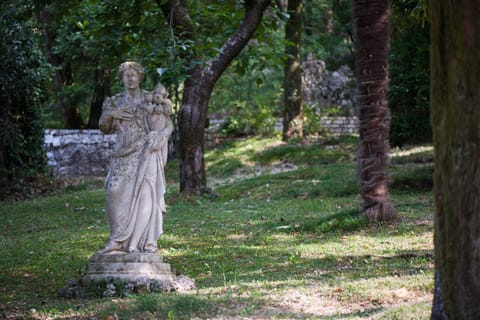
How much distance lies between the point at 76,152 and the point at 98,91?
347 cm

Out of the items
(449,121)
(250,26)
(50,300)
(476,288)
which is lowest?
(50,300)

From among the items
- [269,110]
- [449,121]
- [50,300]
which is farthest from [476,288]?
[269,110]

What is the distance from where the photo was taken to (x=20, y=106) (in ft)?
74.3

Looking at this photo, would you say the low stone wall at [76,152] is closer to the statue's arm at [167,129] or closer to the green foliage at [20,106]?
the green foliage at [20,106]

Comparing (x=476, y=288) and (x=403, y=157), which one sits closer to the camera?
(x=476, y=288)

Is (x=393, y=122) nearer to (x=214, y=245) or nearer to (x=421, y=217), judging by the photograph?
(x=421, y=217)

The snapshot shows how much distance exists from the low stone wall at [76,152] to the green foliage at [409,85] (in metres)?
10.2

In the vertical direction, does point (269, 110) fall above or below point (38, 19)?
below

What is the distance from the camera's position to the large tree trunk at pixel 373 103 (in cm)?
1295

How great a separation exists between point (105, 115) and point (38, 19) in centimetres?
1697

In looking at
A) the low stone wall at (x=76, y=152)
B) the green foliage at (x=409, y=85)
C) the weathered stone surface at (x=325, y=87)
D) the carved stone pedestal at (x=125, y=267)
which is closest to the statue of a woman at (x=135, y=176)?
the carved stone pedestal at (x=125, y=267)

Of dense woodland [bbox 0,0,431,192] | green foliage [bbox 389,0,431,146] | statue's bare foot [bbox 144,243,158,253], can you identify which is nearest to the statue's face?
dense woodland [bbox 0,0,431,192]

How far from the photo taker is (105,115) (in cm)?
949

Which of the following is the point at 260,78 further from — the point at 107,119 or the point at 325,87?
the point at 325,87
